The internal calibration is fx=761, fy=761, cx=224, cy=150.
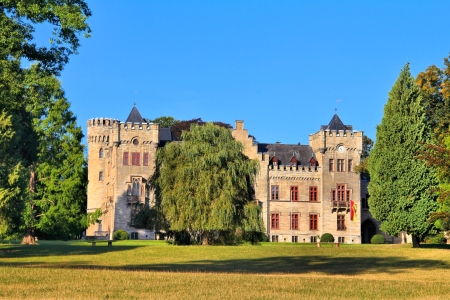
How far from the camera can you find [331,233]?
218ft

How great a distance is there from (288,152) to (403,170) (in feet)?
76.8

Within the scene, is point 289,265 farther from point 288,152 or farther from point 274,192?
point 288,152

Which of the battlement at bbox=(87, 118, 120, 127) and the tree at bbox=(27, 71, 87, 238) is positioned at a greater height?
the battlement at bbox=(87, 118, 120, 127)

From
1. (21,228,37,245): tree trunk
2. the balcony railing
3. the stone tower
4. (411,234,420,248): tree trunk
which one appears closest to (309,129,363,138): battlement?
the balcony railing

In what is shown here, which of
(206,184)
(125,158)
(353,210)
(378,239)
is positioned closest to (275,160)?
(353,210)

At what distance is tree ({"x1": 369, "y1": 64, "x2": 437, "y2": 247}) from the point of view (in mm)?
46406

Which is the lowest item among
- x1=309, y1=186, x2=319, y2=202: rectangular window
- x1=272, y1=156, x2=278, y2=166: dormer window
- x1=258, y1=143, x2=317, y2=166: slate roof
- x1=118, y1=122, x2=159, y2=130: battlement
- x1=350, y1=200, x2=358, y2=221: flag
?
x1=350, y1=200, x2=358, y2=221: flag

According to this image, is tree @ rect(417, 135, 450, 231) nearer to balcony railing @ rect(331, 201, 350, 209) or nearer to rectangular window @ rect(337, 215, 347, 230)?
balcony railing @ rect(331, 201, 350, 209)

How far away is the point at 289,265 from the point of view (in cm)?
3145

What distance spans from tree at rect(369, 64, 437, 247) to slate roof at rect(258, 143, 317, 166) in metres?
21.3

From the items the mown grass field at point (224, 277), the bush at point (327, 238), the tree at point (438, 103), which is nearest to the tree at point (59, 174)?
the mown grass field at point (224, 277)

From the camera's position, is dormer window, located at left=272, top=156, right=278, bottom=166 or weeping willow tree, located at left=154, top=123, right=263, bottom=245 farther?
dormer window, located at left=272, top=156, right=278, bottom=166

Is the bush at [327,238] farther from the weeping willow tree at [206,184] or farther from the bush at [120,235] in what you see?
the weeping willow tree at [206,184]

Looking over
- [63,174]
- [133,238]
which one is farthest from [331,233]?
[63,174]
